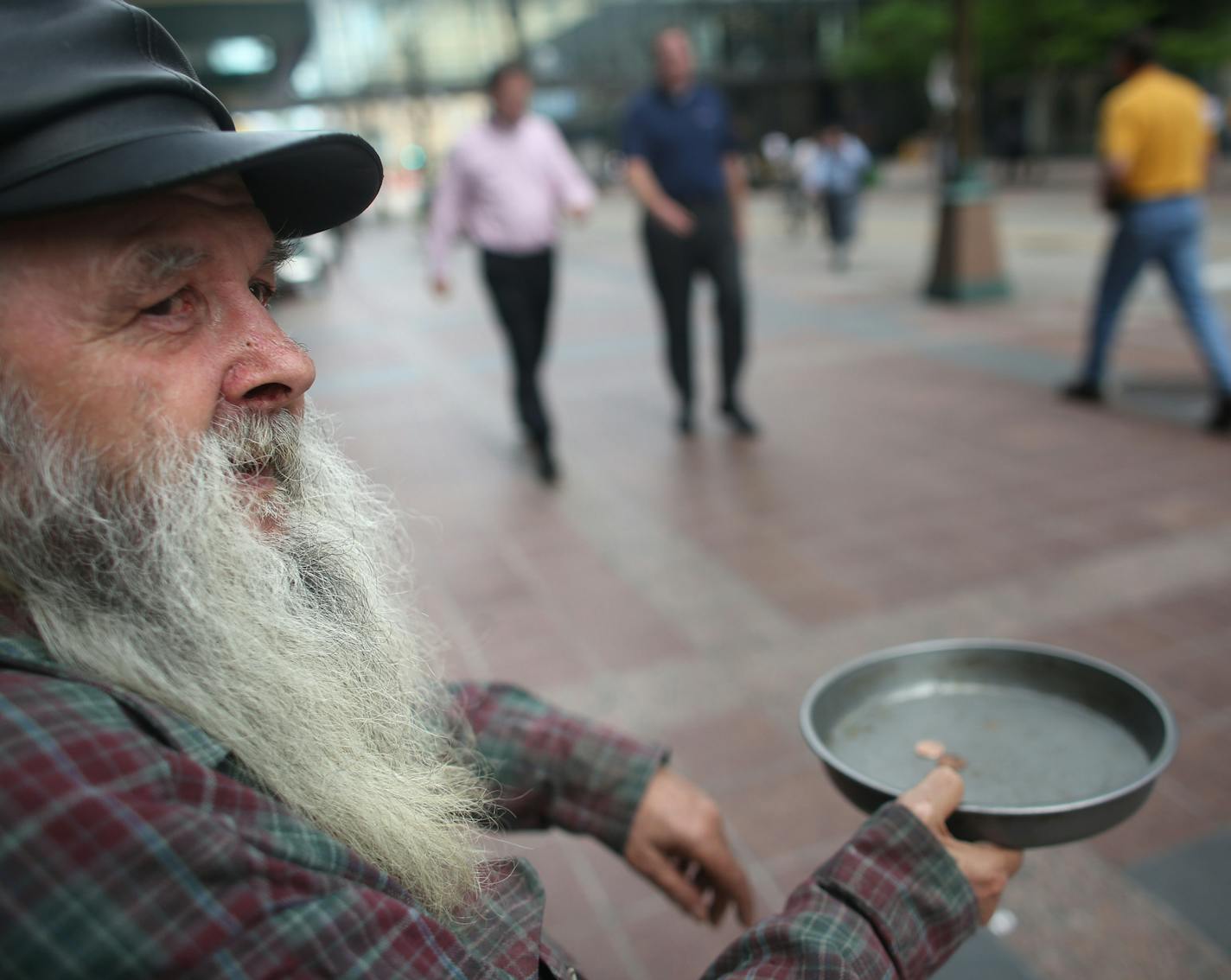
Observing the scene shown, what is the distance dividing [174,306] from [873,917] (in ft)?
2.93

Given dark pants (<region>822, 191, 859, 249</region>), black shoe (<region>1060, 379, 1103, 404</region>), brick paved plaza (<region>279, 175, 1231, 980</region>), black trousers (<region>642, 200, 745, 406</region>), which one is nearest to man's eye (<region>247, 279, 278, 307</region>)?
brick paved plaza (<region>279, 175, 1231, 980</region>)

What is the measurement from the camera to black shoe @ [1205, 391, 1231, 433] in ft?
16.7

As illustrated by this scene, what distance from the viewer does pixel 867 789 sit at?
1148 millimetres

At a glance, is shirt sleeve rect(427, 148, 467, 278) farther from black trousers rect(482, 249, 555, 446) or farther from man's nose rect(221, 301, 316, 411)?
man's nose rect(221, 301, 316, 411)

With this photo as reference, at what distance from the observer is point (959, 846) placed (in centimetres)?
110

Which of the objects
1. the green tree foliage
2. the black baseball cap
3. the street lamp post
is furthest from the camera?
the green tree foliage

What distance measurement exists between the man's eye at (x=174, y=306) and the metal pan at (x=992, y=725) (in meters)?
0.83

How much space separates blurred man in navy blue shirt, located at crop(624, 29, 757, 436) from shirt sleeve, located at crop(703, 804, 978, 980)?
15.1 feet

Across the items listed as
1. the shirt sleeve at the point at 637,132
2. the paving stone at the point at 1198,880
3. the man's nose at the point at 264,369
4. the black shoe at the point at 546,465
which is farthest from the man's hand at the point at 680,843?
the shirt sleeve at the point at 637,132

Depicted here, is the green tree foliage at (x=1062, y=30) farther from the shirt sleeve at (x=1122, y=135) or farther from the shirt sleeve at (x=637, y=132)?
the shirt sleeve at (x=637, y=132)

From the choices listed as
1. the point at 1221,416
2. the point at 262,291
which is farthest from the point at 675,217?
the point at 262,291

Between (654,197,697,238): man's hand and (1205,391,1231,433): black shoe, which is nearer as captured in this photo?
(1205,391,1231,433): black shoe

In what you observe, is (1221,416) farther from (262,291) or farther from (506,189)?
(262,291)

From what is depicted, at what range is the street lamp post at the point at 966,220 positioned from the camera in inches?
341
